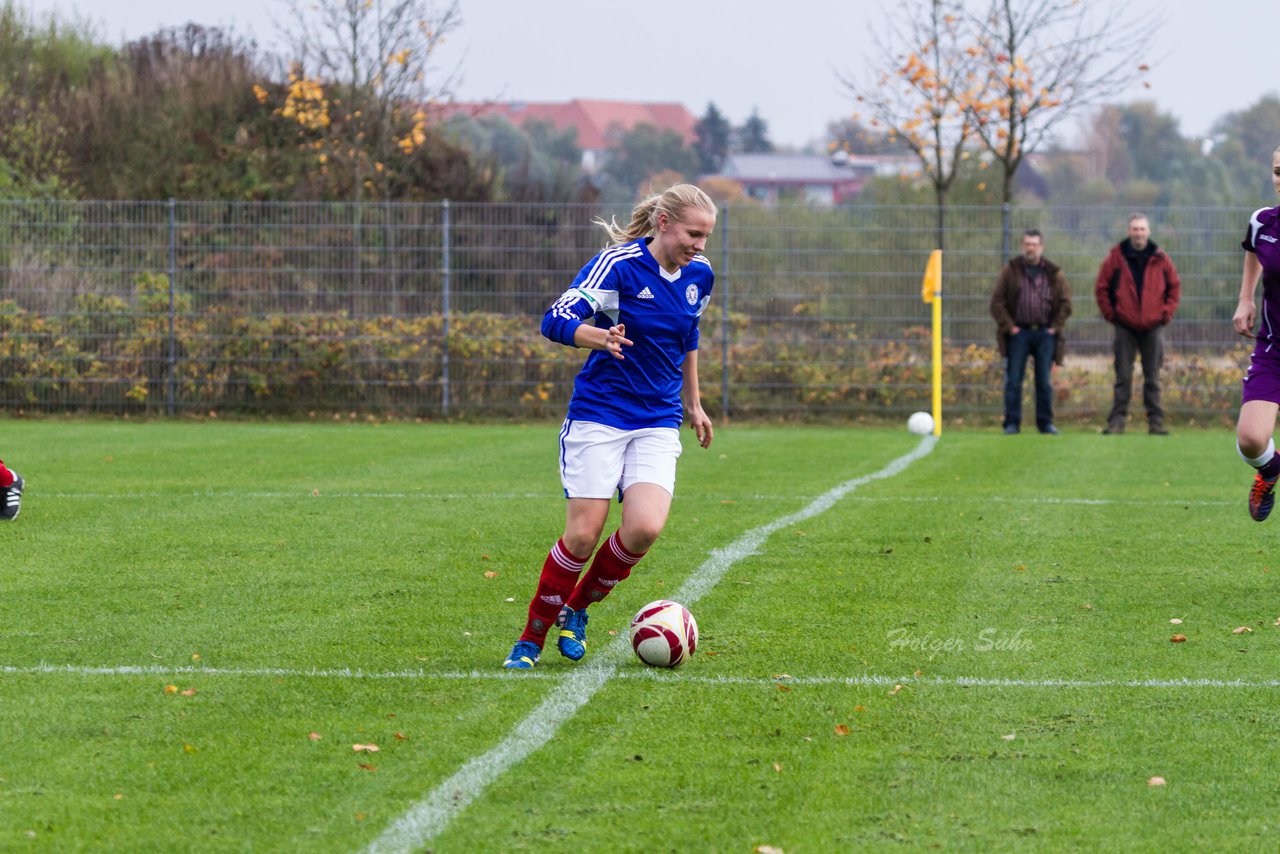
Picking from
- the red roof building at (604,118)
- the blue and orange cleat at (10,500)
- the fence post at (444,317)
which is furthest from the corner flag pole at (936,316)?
the red roof building at (604,118)

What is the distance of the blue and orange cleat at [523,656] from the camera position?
5.76m

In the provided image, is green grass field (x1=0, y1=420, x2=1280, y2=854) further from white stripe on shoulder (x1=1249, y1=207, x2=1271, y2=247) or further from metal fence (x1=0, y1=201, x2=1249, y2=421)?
metal fence (x1=0, y1=201, x2=1249, y2=421)

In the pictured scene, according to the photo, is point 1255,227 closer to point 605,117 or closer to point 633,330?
point 633,330

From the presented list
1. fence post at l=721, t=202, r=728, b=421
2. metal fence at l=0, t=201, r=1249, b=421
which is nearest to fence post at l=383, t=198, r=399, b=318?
metal fence at l=0, t=201, r=1249, b=421

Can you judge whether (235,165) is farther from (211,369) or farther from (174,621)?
(174,621)

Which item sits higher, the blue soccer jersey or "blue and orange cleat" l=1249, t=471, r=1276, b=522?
the blue soccer jersey

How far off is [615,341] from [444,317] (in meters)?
14.0

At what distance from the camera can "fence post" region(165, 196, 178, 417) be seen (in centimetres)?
1934

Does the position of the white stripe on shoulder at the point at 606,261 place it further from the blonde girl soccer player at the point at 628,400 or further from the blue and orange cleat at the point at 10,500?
the blue and orange cleat at the point at 10,500

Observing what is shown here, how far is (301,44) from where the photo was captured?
81.0 feet

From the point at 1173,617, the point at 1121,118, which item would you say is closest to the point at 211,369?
the point at 1173,617

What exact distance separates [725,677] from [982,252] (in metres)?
14.3

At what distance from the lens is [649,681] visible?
5.59m

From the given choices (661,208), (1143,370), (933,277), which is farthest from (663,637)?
(1143,370)
